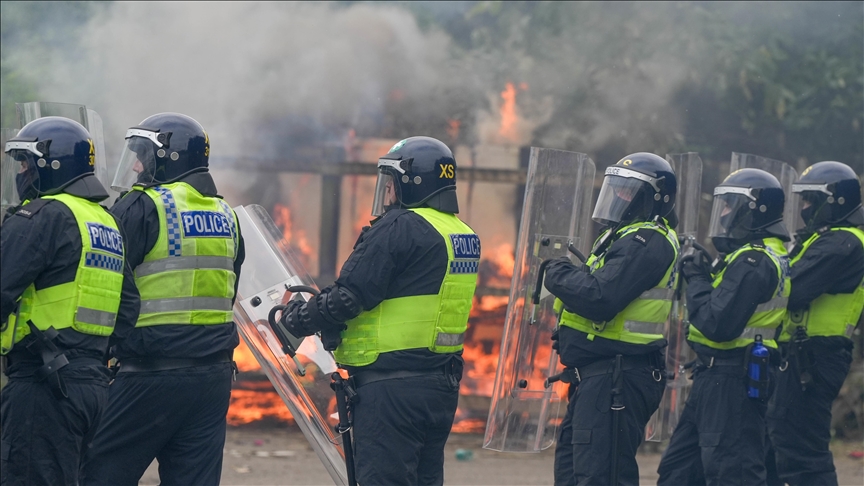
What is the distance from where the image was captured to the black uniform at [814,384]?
6.36m

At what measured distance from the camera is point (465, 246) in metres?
4.91

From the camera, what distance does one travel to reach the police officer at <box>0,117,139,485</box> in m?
3.98

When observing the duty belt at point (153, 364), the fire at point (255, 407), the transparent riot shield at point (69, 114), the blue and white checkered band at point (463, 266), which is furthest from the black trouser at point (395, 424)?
the fire at point (255, 407)

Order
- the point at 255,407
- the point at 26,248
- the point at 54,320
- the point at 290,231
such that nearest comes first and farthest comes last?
the point at 26,248
the point at 54,320
the point at 255,407
the point at 290,231

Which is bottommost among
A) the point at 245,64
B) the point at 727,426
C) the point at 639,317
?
the point at 727,426

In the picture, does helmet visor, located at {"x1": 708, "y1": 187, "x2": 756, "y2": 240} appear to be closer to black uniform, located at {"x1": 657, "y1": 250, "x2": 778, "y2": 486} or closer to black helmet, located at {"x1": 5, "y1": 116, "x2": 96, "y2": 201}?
black uniform, located at {"x1": 657, "y1": 250, "x2": 778, "y2": 486}

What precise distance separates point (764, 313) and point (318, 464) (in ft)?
13.5

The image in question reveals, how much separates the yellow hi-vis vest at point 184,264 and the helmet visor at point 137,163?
0.13 metres

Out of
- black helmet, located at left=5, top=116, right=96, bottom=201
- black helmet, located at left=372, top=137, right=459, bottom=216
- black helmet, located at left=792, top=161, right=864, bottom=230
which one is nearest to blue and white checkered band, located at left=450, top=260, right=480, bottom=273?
black helmet, located at left=372, top=137, right=459, bottom=216

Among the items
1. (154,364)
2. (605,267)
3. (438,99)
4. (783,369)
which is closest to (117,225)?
(154,364)

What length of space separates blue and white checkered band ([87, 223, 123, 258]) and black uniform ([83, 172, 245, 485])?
6.3 inches

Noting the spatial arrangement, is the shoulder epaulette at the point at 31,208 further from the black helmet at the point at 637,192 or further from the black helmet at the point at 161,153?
the black helmet at the point at 637,192

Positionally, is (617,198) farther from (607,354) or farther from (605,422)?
(605,422)

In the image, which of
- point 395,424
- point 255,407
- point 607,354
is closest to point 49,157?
point 395,424
